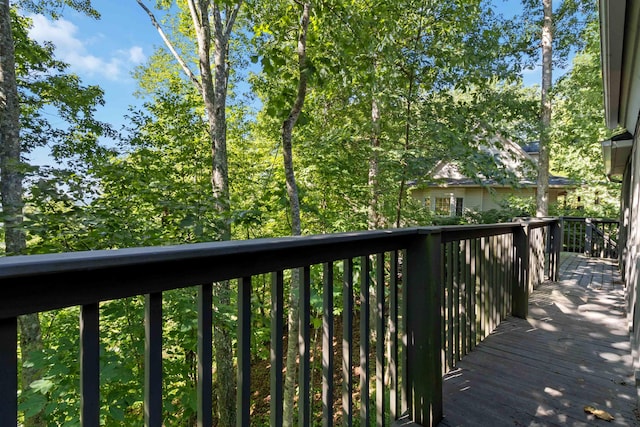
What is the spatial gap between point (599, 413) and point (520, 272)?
1.83m

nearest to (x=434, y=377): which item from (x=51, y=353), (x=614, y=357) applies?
(x=614, y=357)

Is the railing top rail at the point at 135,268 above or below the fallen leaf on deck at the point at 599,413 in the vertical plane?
above

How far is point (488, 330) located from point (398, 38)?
16.5 feet

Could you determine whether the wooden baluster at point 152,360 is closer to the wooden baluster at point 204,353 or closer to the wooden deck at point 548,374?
the wooden baluster at point 204,353

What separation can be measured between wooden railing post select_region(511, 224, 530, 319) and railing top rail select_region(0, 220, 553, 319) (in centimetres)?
319

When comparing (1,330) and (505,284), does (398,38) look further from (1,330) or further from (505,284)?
(1,330)

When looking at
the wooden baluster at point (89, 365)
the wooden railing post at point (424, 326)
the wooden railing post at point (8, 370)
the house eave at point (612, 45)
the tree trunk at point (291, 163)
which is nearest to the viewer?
the wooden railing post at point (8, 370)

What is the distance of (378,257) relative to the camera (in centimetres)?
173

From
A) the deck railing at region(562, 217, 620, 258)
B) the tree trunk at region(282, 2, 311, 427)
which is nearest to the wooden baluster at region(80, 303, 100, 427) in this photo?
the tree trunk at region(282, 2, 311, 427)

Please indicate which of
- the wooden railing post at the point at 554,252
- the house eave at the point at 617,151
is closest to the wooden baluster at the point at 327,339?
the wooden railing post at the point at 554,252

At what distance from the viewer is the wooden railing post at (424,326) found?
1850 mm

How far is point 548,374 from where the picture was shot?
101 inches

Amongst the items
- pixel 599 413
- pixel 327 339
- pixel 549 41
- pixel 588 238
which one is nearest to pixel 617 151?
pixel 588 238

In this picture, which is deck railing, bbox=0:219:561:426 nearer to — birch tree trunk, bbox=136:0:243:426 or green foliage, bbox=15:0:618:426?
green foliage, bbox=15:0:618:426
